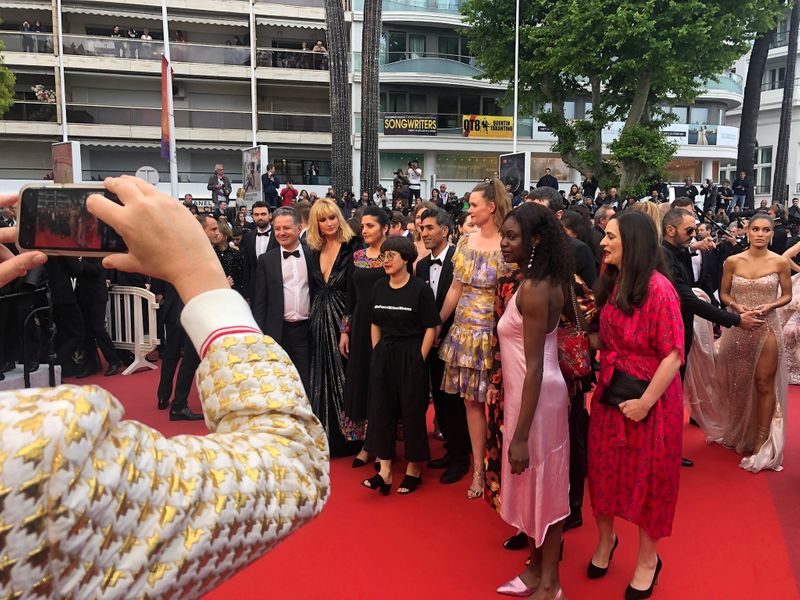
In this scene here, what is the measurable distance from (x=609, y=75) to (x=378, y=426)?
1909 cm

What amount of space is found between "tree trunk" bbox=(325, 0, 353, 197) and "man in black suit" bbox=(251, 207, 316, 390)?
1055cm

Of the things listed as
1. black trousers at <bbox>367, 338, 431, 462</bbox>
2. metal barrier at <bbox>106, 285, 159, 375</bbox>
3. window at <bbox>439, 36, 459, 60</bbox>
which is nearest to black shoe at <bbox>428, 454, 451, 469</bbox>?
black trousers at <bbox>367, 338, 431, 462</bbox>

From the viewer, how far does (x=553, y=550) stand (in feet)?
10.2

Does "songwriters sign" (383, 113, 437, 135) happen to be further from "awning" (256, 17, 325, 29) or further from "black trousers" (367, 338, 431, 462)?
"black trousers" (367, 338, 431, 462)

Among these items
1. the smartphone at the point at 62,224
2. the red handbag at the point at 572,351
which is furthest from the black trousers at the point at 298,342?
the smartphone at the point at 62,224

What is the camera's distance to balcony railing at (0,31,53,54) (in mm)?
26750

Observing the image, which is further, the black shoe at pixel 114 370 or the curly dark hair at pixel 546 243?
the black shoe at pixel 114 370

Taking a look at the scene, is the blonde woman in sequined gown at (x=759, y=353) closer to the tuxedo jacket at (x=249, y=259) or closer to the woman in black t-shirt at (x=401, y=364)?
the woman in black t-shirt at (x=401, y=364)

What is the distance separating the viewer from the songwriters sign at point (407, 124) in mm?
30688

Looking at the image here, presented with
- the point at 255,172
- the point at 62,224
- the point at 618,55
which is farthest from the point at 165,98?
the point at 618,55

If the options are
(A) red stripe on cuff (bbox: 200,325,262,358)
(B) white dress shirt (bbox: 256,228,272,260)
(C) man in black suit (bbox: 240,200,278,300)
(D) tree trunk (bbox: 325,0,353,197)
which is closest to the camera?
(A) red stripe on cuff (bbox: 200,325,262,358)

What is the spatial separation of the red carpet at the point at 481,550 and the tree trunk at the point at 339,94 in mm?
12212

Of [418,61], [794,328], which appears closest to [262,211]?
[794,328]

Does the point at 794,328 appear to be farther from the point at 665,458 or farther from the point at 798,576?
the point at 665,458
